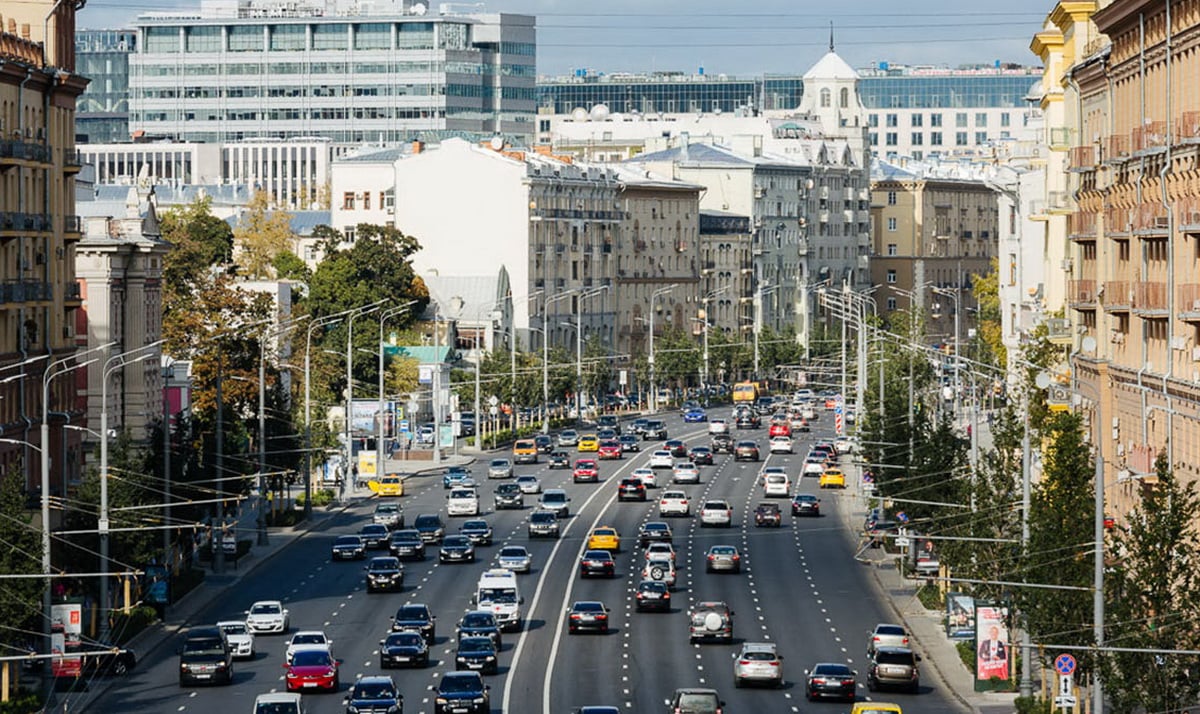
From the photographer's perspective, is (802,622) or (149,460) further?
(149,460)

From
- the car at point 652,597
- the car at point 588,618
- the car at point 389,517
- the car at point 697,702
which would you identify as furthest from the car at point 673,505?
the car at point 697,702

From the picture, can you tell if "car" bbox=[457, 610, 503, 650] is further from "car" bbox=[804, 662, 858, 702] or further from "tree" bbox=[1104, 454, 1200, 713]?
"tree" bbox=[1104, 454, 1200, 713]

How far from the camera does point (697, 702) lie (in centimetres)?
6394

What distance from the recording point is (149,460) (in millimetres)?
94750

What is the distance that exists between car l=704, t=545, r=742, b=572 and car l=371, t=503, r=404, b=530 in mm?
18107

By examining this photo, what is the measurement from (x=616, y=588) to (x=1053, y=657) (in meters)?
31.5

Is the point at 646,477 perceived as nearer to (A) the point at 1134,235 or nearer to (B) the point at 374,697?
(A) the point at 1134,235

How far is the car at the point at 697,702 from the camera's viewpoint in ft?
209

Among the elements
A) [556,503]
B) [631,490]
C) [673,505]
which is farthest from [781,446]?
[556,503]

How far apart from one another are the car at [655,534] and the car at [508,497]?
55.6 feet

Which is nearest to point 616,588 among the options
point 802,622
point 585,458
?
point 802,622

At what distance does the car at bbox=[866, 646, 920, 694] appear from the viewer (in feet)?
236

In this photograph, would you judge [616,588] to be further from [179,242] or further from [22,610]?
[179,242]

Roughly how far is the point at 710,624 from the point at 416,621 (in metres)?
8.30
